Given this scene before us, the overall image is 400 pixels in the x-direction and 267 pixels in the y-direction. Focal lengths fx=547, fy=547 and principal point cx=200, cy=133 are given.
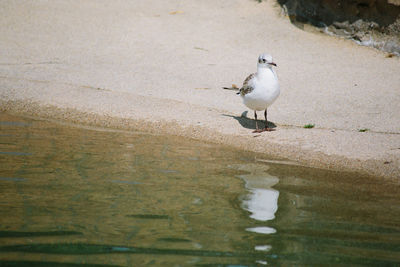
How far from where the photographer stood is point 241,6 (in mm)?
13641

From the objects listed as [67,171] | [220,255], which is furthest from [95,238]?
[67,171]

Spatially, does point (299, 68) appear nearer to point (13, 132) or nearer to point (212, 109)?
point (212, 109)

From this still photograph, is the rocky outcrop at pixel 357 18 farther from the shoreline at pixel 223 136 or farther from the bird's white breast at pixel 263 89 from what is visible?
the bird's white breast at pixel 263 89

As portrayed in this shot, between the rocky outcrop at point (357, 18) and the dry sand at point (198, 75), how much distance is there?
1.04ft

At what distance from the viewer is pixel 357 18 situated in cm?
1207

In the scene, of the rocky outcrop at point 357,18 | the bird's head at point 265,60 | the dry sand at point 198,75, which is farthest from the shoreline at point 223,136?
the rocky outcrop at point 357,18

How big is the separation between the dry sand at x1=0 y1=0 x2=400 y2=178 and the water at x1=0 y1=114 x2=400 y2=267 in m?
0.79

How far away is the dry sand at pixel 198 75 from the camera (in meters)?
6.90

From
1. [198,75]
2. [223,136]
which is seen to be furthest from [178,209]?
[198,75]

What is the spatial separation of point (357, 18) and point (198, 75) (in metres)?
4.48

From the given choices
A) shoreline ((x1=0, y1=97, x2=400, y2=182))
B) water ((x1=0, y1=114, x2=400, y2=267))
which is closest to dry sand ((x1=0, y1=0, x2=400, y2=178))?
shoreline ((x1=0, y1=97, x2=400, y2=182))

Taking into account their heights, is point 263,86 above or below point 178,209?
above

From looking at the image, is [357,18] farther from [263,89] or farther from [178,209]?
[178,209]

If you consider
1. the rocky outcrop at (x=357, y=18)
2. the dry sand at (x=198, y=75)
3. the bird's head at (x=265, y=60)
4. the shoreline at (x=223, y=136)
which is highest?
the rocky outcrop at (x=357, y=18)
